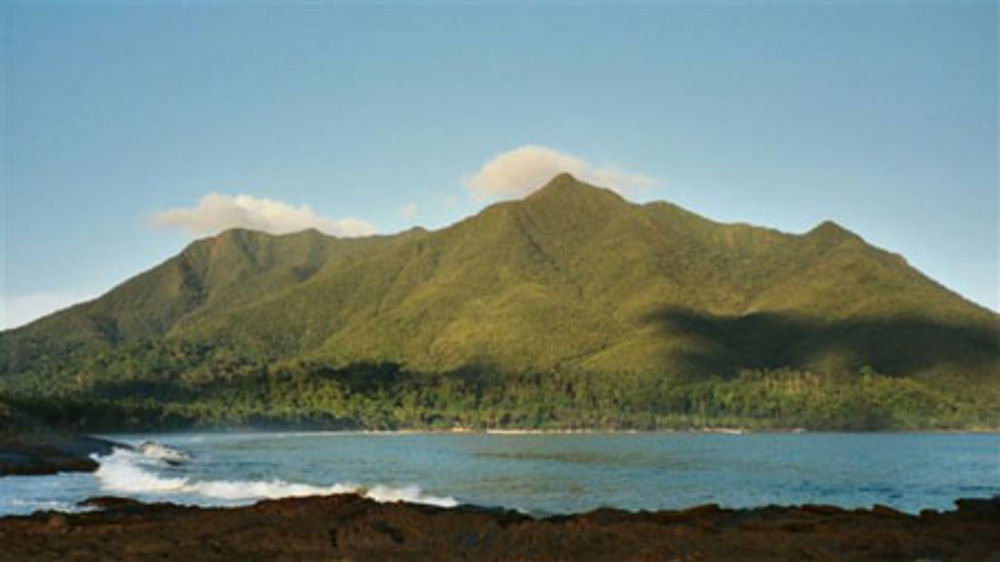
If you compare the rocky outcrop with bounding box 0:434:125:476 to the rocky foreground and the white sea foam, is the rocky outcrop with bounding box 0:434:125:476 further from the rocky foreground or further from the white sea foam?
the rocky foreground

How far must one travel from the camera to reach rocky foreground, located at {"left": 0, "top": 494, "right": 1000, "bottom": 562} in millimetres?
20109

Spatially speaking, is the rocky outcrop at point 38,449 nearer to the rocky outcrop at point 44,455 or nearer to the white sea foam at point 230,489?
the rocky outcrop at point 44,455

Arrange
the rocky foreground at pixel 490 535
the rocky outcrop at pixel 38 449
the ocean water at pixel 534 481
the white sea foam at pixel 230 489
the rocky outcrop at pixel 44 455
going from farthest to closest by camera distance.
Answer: the rocky outcrop at pixel 38 449
the rocky outcrop at pixel 44 455
the white sea foam at pixel 230 489
the ocean water at pixel 534 481
the rocky foreground at pixel 490 535

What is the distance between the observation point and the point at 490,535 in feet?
74.7

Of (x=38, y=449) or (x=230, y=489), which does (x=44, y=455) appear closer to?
(x=38, y=449)

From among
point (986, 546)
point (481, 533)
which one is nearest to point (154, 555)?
point (481, 533)

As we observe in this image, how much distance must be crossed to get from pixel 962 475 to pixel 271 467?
57451 millimetres

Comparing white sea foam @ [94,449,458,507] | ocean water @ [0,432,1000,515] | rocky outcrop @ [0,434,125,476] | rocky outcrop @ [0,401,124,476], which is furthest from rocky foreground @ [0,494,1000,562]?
rocky outcrop @ [0,401,124,476]

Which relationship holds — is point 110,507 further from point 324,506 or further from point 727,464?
point 727,464

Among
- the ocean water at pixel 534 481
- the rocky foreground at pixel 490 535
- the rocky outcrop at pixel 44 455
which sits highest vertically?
the rocky foreground at pixel 490 535

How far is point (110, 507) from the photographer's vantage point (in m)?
34.5

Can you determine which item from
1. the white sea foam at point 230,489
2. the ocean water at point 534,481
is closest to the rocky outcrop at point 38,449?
the ocean water at point 534,481

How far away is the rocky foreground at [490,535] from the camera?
66.0 ft

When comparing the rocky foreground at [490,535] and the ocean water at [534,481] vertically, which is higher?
the rocky foreground at [490,535]
